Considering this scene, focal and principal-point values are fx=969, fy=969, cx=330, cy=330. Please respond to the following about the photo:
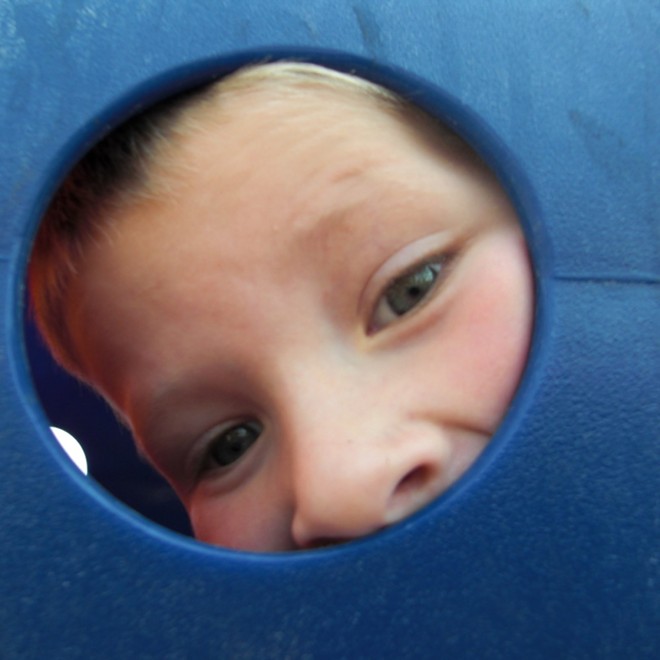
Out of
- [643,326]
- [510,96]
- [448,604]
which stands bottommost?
[448,604]

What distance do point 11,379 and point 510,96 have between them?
1.30ft

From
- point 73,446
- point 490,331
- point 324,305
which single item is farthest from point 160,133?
point 73,446

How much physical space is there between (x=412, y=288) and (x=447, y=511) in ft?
0.67

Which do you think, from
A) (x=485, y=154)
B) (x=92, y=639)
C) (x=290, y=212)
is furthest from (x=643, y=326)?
(x=92, y=639)

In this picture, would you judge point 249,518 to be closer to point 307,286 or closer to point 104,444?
point 307,286

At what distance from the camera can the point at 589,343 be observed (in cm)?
65

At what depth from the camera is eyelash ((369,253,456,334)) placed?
76 cm

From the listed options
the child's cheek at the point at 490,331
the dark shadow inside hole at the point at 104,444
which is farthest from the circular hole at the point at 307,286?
the dark shadow inside hole at the point at 104,444

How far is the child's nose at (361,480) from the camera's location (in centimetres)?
65

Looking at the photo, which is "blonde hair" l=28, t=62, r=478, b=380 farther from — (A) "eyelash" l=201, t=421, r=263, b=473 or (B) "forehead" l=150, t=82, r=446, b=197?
(A) "eyelash" l=201, t=421, r=263, b=473

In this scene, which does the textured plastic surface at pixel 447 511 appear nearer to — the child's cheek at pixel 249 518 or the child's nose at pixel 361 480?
the child's nose at pixel 361 480

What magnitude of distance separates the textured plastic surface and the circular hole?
50mm

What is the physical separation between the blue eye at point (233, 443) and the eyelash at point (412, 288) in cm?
16

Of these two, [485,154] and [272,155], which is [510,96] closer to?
[485,154]
